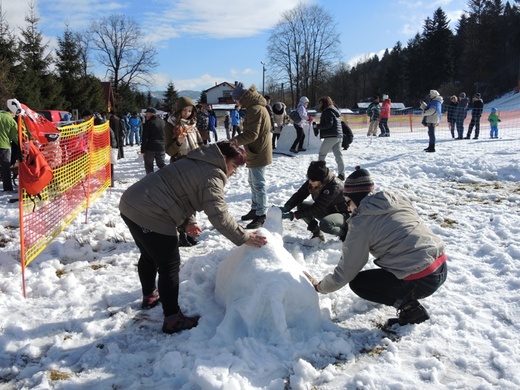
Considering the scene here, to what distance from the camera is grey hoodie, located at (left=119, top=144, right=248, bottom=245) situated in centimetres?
282

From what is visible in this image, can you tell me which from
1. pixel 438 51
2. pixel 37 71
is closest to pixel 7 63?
pixel 37 71

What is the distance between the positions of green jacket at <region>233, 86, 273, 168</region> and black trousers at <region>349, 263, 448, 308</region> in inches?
95.2

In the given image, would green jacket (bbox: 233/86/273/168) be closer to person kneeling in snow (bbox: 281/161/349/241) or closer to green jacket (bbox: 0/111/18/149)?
person kneeling in snow (bbox: 281/161/349/241)

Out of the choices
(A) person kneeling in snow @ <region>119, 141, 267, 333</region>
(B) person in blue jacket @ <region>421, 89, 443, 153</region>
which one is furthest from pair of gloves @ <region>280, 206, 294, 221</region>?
(B) person in blue jacket @ <region>421, 89, 443, 153</region>

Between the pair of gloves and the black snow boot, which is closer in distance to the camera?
the black snow boot

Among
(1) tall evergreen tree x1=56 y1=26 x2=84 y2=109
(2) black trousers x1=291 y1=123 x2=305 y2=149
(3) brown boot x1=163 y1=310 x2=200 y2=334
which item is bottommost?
(3) brown boot x1=163 y1=310 x2=200 y2=334

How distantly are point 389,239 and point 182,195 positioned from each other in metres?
1.50

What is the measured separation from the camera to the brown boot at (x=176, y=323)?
305 centimetres

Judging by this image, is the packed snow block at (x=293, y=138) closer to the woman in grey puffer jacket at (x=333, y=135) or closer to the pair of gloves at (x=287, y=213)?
the woman in grey puffer jacket at (x=333, y=135)

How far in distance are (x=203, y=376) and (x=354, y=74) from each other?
296ft

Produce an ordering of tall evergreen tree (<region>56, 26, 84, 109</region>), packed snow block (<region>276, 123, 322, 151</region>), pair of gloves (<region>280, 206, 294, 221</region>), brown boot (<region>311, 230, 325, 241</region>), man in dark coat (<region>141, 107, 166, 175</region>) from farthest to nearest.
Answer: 1. tall evergreen tree (<region>56, 26, 84, 109</region>)
2. packed snow block (<region>276, 123, 322, 151</region>)
3. man in dark coat (<region>141, 107, 166, 175</region>)
4. brown boot (<region>311, 230, 325, 241</region>)
5. pair of gloves (<region>280, 206, 294, 221</region>)

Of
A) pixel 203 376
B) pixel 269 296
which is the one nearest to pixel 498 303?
pixel 269 296

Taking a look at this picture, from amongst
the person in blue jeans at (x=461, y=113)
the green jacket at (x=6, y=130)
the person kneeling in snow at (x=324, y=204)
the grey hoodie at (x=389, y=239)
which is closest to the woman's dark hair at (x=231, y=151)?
the grey hoodie at (x=389, y=239)

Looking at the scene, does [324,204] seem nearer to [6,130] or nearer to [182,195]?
[182,195]
